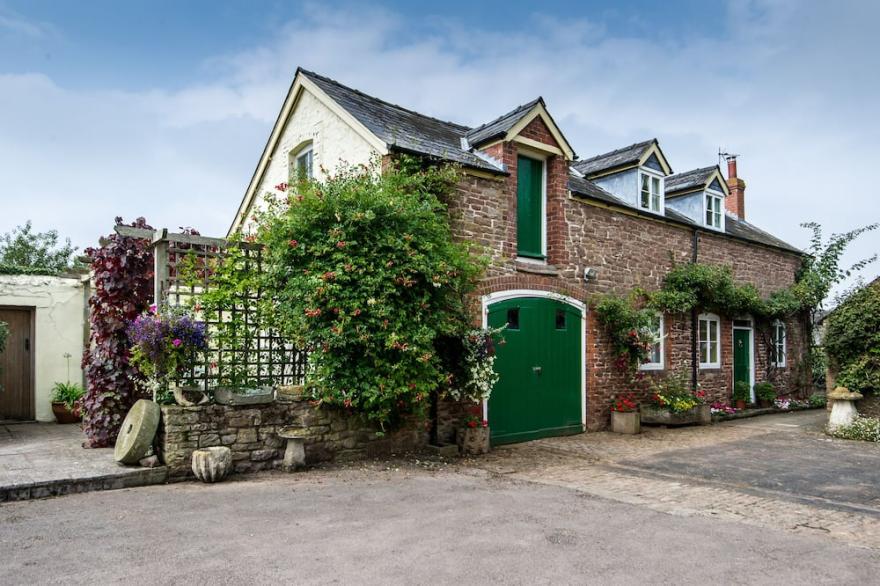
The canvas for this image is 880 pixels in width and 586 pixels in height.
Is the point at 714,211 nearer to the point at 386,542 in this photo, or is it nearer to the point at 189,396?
the point at 189,396

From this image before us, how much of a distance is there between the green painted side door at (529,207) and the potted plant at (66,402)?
9.09m

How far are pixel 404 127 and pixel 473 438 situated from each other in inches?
214

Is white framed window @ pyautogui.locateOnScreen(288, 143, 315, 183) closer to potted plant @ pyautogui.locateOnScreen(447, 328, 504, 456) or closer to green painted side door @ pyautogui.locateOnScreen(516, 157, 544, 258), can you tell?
green painted side door @ pyautogui.locateOnScreen(516, 157, 544, 258)

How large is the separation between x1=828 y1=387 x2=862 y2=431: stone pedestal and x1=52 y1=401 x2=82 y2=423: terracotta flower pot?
1468 centimetres

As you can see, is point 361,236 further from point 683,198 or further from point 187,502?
point 683,198

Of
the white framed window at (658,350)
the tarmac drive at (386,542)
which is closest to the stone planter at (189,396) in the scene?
the tarmac drive at (386,542)

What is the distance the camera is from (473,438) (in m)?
9.60

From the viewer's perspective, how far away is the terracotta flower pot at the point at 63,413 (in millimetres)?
12223

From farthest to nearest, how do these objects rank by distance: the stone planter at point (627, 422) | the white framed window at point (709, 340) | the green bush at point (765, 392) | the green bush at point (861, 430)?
the green bush at point (765, 392) → the white framed window at point (709, 340) → the stone planter at point (627, 422) → the green bush at point (861, 430)

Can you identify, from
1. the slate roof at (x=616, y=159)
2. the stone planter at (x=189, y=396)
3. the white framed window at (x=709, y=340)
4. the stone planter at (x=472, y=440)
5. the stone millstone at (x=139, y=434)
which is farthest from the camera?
the white framed window at (x=709, y=340)

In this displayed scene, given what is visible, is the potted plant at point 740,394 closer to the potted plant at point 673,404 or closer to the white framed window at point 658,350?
the potted plant at point 673,404

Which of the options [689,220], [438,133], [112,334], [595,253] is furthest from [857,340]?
[112,334]

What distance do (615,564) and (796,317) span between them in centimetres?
1656

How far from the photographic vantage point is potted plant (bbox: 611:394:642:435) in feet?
40.1
